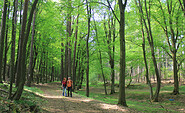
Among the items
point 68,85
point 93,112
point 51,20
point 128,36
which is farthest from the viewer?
point 51,20

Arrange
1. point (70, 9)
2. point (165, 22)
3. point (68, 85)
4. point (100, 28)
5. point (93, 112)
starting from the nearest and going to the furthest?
point (93, 112) < point (70, 9) < point (68, 85) < point (165, 22) < point (100, 28)

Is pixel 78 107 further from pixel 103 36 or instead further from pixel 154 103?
pixel 103 36

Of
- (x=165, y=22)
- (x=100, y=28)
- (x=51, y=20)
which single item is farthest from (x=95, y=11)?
(x=165, y=22)

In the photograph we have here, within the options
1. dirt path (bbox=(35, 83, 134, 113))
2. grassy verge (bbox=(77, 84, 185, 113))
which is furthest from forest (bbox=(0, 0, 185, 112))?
dirt path (bbox=(35, 83, 134, 113))

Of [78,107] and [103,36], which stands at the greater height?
[103,36]

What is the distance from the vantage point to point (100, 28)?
70.3 feet

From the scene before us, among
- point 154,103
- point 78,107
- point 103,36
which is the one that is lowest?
point 154,103

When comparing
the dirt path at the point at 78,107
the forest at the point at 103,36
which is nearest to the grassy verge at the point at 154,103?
the forest at the point at 103,36

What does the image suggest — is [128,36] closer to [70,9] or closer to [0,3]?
[70,9]

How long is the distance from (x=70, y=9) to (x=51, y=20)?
9.52 metres

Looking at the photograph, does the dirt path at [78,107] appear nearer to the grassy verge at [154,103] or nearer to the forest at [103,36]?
the forest at [103,36]

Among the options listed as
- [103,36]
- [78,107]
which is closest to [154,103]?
[78,107]

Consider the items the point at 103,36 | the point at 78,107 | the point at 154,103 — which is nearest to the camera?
the point at 78,107

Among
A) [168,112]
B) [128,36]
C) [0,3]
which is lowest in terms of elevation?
[168,112]
